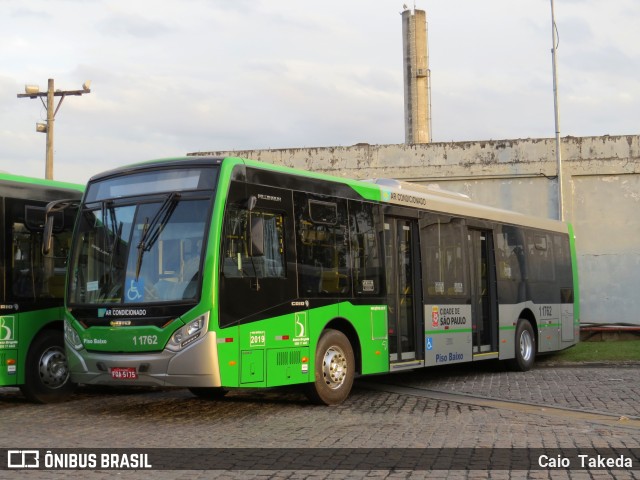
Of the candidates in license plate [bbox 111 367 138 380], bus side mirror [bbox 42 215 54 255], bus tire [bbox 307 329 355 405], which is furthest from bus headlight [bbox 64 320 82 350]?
bus tire [bbox 307 329 355 405]

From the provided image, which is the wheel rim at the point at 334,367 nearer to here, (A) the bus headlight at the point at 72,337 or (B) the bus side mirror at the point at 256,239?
(B) the bus side mirror at the point at 256,239

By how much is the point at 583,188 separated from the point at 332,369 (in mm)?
18334

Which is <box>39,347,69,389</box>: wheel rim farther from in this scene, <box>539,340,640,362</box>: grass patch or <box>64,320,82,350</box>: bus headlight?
<box>539,340,640,362</box>: grass patch

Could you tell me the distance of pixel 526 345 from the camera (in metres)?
17.8

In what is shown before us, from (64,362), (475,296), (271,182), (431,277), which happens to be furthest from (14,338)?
(475,296)

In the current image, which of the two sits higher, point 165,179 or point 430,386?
point 165,179

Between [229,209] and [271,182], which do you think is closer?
[229,209]

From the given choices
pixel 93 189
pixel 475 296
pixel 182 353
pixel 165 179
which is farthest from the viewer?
pixel 475 296

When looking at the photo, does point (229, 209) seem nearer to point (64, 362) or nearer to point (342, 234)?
point (342, 234)

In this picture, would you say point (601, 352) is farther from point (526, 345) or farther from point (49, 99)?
point (49, 99)

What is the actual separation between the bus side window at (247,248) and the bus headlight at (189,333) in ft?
2.11

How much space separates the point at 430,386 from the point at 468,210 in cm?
342

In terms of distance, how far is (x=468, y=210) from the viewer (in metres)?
16.2

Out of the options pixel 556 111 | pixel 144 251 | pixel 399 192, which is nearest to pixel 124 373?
pixel 144 251
